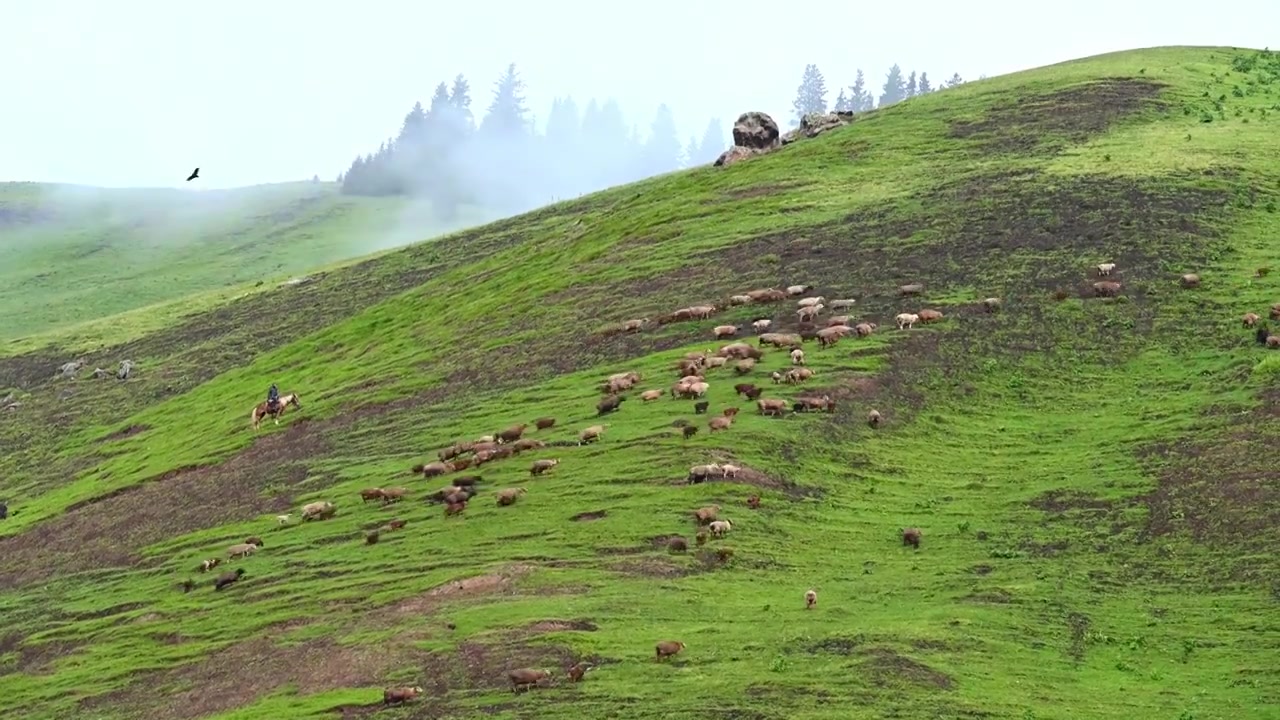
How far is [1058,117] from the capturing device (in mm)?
→ 93125

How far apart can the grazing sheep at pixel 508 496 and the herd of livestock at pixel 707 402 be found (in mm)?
31

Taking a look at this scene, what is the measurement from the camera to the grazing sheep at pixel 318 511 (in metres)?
51.1

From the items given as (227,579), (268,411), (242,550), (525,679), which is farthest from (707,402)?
(268,411)

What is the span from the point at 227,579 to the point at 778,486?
57.6 ft

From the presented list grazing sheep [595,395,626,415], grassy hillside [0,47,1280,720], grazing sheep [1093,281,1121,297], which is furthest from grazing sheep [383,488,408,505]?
grazing sheep [1093,281,1121,297]

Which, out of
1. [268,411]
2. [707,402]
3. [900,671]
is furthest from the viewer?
[268,411]

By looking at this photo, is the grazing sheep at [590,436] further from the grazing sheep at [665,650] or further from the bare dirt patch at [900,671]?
the bare dirt patch at [900,671]

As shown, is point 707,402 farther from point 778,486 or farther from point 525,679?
point 525,679

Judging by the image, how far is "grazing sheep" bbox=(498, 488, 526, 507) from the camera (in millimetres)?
46781

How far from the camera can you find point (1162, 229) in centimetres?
6725

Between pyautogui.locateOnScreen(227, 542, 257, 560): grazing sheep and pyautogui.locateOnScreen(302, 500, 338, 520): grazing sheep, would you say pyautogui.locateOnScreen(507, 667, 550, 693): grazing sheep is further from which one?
pyautogui.locateOnScreen(302, 500, 338, 520): grazing sheep

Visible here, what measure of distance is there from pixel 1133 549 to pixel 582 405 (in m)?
22.4

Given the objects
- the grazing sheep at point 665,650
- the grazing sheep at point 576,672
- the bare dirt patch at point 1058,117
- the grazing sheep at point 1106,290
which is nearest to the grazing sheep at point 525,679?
the grazing sheep at point 576,672

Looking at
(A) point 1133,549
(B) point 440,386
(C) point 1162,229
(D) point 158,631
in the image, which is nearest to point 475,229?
(B) point 440,386
